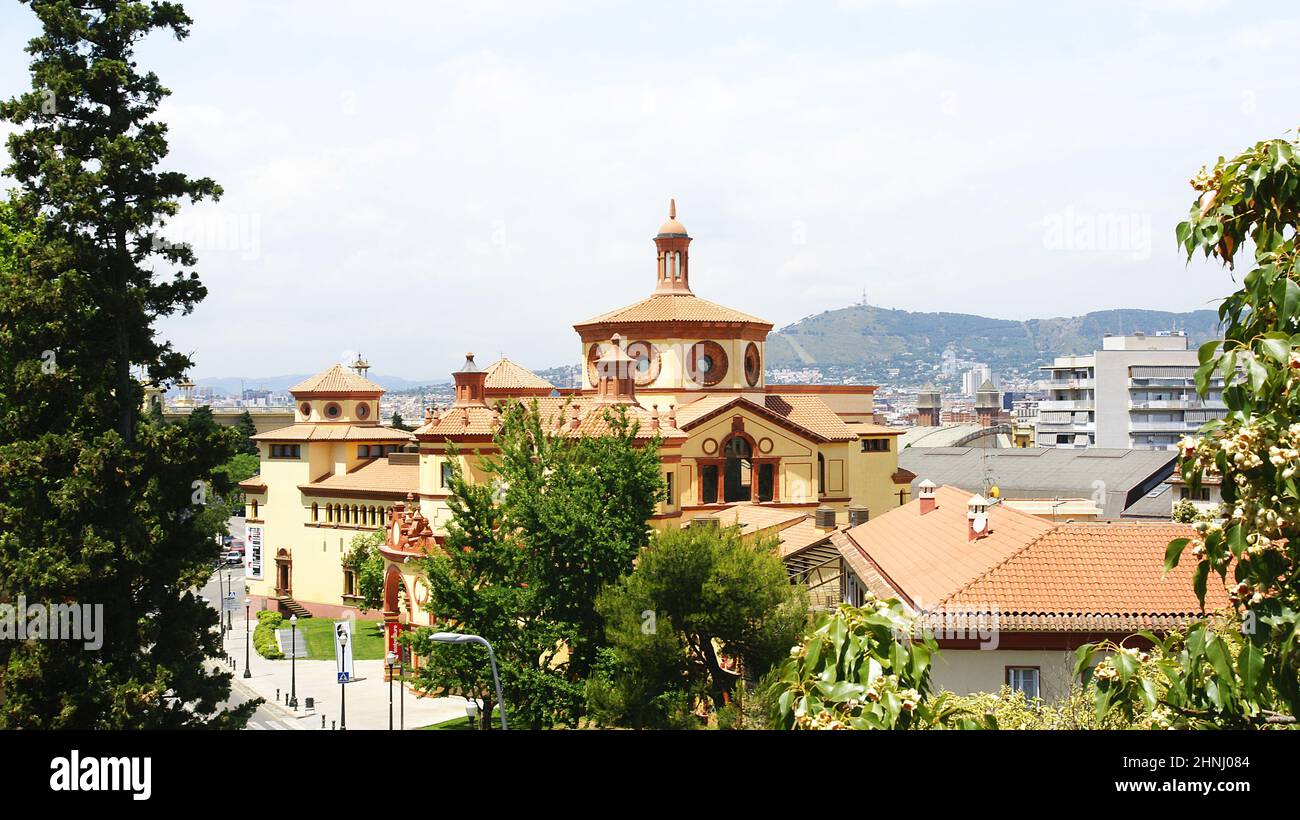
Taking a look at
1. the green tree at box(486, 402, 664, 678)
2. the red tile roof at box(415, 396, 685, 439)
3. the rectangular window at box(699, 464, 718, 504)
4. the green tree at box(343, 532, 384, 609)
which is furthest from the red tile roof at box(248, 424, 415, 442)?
the green tree at box(486, 402, 664, 678)

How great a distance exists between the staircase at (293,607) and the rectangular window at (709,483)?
1235 inches

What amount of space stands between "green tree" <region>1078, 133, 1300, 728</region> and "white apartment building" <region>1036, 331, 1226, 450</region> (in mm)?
126165

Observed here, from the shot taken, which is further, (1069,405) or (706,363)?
(1069,405)

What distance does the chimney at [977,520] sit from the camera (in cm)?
2970

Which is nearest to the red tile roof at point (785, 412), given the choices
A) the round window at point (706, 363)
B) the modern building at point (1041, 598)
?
the round window at point (706, 363)

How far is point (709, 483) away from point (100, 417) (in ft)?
117

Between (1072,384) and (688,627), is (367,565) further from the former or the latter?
(1072,384)

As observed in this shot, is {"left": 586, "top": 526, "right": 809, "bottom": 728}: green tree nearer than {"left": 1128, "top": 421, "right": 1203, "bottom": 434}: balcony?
Yes

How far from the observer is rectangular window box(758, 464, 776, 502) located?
195 feet

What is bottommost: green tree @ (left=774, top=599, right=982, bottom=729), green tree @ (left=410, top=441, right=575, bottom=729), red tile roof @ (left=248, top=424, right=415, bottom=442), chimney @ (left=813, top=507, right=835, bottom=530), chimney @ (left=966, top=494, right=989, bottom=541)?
green tree @ (left=410, top=441, right=575, bottom=729)

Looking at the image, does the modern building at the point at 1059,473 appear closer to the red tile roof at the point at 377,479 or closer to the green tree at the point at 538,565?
the red tile roof at the point at 377,479

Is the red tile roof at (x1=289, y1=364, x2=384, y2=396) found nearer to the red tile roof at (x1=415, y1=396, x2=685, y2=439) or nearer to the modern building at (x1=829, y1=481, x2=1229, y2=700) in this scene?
the red tile roof at (x1=415, y1=396, x2=685, y2=439)

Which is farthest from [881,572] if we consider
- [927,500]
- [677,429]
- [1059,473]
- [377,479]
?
[1059,473]

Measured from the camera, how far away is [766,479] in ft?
196
